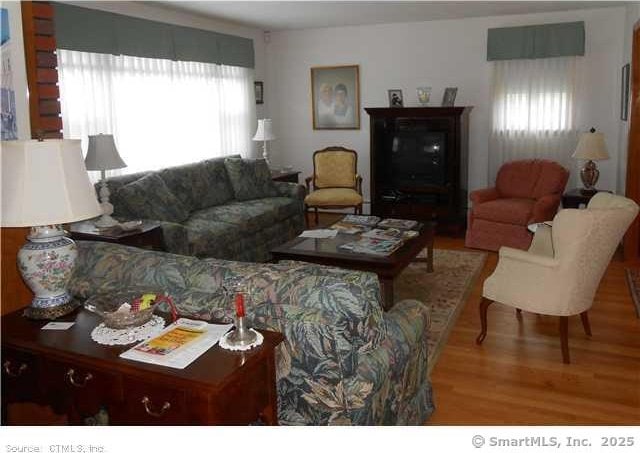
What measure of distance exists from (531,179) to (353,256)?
9.57 feet

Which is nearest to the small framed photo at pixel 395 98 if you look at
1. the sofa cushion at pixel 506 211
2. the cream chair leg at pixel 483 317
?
the sofa cushion at pixel 506 211

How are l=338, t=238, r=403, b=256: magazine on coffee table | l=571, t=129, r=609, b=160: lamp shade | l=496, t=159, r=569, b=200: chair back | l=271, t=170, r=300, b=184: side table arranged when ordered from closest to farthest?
l=338, t=238, r=403, b=256: magazine on coffee table → l=571, t=129, r=609, b=160: lamp shade → l=496, t=159, r=569, b=200: chair back → l=271, t=170, r=300, b=184: side table

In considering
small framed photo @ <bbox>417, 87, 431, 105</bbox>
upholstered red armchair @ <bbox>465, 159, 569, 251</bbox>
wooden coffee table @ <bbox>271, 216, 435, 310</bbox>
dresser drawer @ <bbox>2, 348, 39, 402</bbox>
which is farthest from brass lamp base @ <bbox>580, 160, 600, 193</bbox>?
dresser drawer @ <bbox>2, 348, 39, 402</bbox>

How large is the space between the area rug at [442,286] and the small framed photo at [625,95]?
6.20 ft

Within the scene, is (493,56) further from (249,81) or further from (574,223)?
(574,223)

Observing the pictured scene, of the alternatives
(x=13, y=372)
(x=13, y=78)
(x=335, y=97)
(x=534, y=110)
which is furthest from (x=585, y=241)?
(x=335, y=97)

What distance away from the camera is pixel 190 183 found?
5.50 metres

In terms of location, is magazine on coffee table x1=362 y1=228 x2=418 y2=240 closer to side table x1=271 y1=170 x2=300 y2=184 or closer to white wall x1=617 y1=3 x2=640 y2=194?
side table x1=271 y1=170 x2=300 y2=184

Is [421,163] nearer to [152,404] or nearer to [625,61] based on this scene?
[625,61]

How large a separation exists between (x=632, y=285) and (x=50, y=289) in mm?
4152

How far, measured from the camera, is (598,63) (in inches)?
246

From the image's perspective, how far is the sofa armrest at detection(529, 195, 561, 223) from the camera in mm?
5477

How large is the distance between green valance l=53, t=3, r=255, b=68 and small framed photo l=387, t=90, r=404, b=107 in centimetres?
174

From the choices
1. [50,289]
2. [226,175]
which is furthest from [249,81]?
[50,289]
